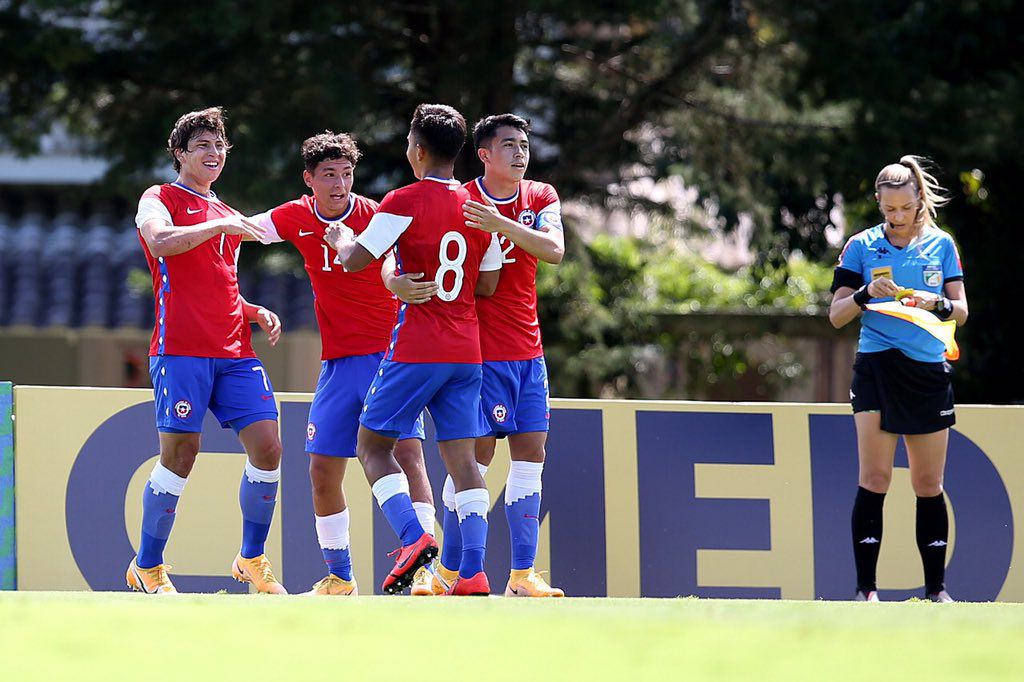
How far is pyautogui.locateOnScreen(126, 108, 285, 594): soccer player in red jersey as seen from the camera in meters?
6.15

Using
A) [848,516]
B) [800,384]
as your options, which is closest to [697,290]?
[800,384]

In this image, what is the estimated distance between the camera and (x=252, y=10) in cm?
1256

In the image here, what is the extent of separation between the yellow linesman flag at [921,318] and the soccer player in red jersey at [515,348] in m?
1.52

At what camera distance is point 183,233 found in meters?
5.89

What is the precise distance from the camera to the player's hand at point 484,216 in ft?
18.6

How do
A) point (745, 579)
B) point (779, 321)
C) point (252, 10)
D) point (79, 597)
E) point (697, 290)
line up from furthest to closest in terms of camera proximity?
1. point (697, 290)
2. point (779, 321)
3. point (252, 10)
4. point (745, 579)
5. point (79, 597)

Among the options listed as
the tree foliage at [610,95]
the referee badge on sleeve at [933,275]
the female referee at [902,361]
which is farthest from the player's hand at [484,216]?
the tree foliage at [610,95]

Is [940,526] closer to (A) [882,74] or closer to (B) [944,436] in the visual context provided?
(B) [944,436]

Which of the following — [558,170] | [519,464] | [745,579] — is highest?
[558,170]

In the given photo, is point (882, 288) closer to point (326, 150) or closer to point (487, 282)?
point (487, 282)

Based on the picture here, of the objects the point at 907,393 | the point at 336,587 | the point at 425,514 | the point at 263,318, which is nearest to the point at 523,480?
the point at 425,514

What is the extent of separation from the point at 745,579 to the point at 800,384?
1105 centimetres

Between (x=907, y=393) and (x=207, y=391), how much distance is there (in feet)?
10.2

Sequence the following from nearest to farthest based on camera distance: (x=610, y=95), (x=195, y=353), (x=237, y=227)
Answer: (x=237, y=227), (x=195, y=353), (x=610, y=95)
